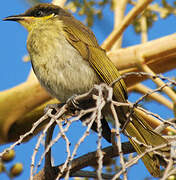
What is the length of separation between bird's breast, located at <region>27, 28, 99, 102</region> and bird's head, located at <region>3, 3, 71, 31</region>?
33cm

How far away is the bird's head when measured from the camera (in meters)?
3.13

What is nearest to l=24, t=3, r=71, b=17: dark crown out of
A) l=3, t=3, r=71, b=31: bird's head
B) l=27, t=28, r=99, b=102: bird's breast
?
l=3, t=3, r=71, b=31: bird's head

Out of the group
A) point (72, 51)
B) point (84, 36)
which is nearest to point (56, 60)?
point (72, 51)

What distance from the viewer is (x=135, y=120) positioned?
2.58 meters

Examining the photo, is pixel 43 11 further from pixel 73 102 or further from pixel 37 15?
pixel 73 102

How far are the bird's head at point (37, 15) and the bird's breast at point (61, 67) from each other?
335 mm

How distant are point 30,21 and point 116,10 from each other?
1668mm

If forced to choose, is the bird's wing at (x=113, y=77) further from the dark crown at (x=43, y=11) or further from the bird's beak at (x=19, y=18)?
the bird's beak at (x=19, y=18)

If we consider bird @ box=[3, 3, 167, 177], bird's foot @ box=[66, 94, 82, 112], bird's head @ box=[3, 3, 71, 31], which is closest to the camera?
bird's foot @ box=[66, 94, 82, 112]

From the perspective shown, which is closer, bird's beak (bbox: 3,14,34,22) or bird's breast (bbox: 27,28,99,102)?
bird's breast (bbox: 27,28,99,102)

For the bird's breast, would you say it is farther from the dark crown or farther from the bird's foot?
the dark crown

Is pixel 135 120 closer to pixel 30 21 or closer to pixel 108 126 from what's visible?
pixel 108 126

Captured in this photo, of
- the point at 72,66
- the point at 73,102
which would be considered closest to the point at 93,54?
the point at 72,66

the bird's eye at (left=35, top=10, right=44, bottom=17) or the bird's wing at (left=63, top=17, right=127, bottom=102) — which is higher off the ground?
the bird's eye at (left=35, top=10, right=44, bottom=17)
